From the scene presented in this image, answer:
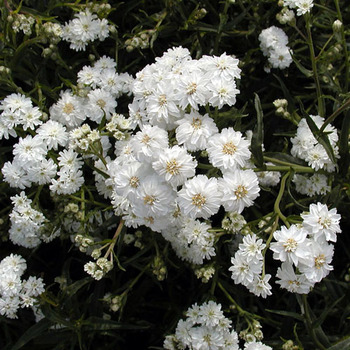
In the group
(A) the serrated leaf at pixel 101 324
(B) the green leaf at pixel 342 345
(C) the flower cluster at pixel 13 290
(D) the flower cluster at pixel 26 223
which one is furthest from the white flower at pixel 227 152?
(C) the flower cluster at pixel 13 290

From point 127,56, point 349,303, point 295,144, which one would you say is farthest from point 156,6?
point 349,303

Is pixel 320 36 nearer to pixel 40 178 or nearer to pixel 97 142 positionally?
pixel 97 142

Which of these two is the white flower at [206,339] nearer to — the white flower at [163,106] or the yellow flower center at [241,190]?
the yellow flower center at [241,190]

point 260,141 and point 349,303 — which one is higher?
point 260,141

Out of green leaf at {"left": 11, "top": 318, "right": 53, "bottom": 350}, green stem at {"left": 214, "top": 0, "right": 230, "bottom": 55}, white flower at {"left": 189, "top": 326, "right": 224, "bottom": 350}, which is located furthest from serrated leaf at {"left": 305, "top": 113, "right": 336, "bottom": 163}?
green leaf at {"left": 11, "top": 318, "right": 53, "bottom": 350}

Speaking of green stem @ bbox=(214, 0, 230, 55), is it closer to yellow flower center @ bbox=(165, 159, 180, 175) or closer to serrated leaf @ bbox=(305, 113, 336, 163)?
serrated leaf @ bbox=(305, 113, 336, 163)
